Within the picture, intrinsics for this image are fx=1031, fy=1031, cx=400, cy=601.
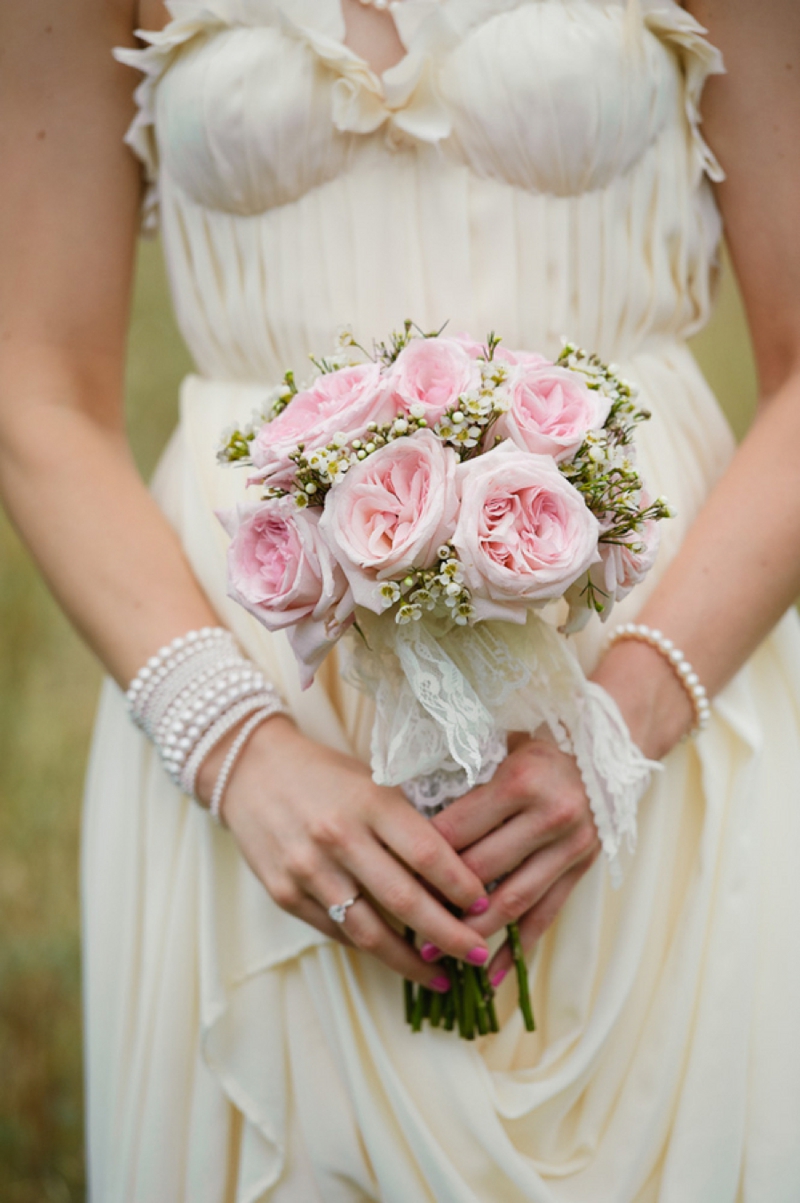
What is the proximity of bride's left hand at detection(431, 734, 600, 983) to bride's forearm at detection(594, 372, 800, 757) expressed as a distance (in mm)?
117

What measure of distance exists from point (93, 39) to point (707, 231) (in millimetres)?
839

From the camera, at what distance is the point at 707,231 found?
1.40 m

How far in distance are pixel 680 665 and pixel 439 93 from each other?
29.3 inches

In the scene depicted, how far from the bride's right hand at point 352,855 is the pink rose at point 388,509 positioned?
0.32 meters

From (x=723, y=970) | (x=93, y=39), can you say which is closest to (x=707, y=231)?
(x=93, y=39)

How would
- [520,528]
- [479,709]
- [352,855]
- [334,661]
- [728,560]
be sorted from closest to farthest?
1. [520,528]
2. [479,709]
3. [352,855]
4. [728,560]
5. [334,661]

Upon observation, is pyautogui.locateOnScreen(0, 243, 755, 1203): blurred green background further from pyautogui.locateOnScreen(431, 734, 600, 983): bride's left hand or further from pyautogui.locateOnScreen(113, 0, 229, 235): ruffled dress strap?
pyautogui.locateOnScreen(113, 0, 229, 235): ruffled dress strap

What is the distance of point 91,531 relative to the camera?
50.9 inches

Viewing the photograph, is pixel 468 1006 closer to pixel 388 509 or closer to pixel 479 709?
pixel 479 709

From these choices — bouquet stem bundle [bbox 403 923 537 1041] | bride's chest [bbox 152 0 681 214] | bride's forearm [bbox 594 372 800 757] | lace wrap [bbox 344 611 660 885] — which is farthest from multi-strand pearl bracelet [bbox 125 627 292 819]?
bride's chest [bbox 152 0 681 214]

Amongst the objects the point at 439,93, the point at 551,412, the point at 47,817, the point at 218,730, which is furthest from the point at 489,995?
the point at 47,817

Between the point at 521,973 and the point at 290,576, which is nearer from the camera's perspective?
the point at 290,576

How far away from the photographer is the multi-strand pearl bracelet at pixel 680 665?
1.21 m

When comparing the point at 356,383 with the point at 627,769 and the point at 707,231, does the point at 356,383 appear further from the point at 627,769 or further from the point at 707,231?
the point at 707,231
